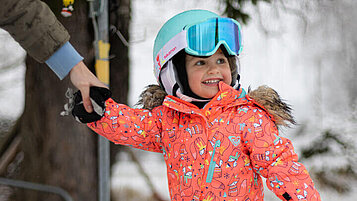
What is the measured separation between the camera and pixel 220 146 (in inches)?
56.9

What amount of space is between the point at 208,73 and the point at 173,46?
0.20 metres

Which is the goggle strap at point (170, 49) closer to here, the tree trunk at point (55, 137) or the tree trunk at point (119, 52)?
the tree trunk at point (55, 137)

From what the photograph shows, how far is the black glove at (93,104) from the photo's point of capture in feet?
4.50

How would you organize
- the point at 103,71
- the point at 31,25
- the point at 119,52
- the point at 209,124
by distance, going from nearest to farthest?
the point at 31,25 < the point at 209,124 < the point at 103,71 < the point at 119,52

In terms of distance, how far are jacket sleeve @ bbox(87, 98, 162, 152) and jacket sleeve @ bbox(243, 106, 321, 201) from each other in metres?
0.41

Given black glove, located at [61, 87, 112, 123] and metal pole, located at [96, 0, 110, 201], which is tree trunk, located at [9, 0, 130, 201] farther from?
black glove, located at [61, 87, 112, 123]

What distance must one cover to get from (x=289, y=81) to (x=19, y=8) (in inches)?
123

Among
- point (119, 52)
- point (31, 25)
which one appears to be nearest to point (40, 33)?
point (31, 25)

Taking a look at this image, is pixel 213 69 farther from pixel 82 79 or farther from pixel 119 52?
pixel 119 52

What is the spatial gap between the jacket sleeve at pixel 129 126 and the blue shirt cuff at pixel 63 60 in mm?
250

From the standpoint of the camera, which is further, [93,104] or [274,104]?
[274,104]

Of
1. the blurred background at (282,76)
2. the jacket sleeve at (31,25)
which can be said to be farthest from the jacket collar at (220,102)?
the blurred background at (282,76)

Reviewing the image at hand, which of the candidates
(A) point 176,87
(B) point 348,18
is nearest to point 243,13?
(B) point 348,18

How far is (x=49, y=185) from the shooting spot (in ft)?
9.72
